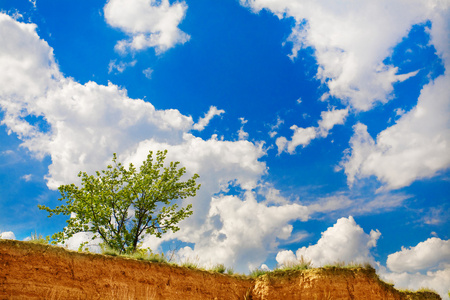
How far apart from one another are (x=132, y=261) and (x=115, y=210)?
14623 millimetres

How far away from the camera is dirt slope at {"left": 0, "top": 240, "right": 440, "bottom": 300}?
1190 cm

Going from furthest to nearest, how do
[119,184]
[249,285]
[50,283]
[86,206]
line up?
[119,184]
[86,206]
[249,285]
[50,283]

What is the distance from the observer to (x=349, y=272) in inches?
619

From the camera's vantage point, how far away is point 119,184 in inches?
1145

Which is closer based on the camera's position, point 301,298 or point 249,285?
point 301,298

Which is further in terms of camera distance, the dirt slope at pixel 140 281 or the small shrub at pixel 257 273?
the small shrub at pixel 257 273

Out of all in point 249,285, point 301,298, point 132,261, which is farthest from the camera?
point 249,285

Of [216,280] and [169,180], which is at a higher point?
[169,180]

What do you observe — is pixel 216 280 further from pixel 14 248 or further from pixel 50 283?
pixel 14 248

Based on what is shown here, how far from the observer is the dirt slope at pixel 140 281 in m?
11.9

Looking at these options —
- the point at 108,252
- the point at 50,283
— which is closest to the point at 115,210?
the point at 108,252

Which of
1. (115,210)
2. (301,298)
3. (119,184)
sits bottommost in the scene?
(301,298)

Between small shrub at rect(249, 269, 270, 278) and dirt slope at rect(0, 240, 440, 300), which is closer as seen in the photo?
dirt slope at rect(0, 240, 440, 300)

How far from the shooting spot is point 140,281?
45.6ft
